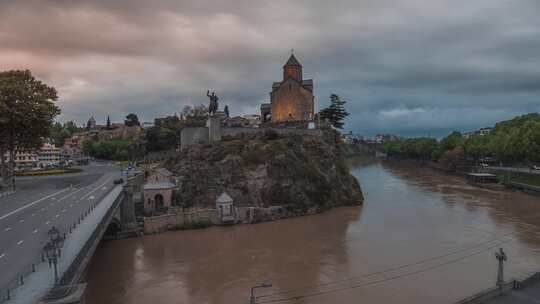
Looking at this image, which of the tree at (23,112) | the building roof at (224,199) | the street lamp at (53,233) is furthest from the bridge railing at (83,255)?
the tree at (23,112)

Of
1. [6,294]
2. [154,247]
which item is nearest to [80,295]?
[6,294]

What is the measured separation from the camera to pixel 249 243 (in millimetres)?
32562

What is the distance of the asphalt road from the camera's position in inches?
693

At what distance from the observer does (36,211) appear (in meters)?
27.9

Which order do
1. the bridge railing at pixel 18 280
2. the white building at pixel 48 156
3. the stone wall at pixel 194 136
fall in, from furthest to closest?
the white building at pixel 48 156, the stone wall at pixel 194 136, the bridge railing at pixel 18 280

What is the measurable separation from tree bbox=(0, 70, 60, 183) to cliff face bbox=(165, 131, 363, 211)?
50.2 ft

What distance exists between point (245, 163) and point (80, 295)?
34.7 metres

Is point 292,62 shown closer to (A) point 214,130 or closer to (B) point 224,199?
(A) point 214,130

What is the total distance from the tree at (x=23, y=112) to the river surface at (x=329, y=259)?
745 inches

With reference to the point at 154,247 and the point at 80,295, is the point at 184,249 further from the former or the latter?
the point at 80,295

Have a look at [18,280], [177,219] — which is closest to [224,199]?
[177,219]

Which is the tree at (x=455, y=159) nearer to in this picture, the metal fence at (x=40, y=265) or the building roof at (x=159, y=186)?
the building roof at (x=159, y=186)

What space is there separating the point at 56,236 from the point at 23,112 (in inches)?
1303

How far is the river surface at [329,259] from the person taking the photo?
21844mm
